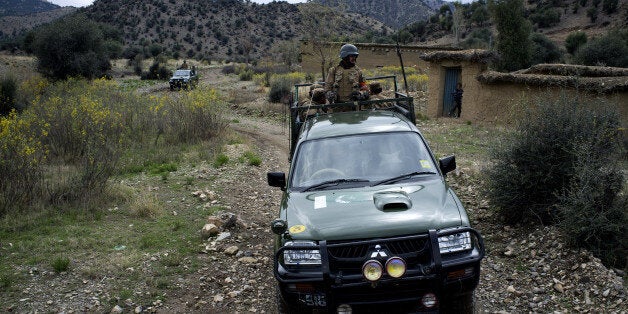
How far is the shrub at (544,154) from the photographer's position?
6.97 meters

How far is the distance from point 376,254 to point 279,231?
0.94 m

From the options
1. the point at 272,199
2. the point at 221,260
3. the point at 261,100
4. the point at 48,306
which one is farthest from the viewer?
the point at 261,100

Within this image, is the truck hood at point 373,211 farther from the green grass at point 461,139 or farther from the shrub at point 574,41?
the shrub at point 574,41

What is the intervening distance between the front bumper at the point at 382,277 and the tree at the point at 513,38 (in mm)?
28904

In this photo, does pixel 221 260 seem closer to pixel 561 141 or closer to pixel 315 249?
pixel 315 249

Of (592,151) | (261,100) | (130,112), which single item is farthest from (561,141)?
(261,100)

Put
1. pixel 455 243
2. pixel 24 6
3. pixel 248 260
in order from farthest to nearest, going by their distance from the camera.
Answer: pixel 24 6, pixel 248 260, pixel 455 243

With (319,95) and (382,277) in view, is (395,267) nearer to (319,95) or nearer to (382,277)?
(382,277)

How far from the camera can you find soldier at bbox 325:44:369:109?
29.8 feet

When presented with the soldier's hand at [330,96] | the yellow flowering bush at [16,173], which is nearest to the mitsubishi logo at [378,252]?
the soldier's hand at [330,96]

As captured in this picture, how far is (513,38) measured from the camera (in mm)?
31094

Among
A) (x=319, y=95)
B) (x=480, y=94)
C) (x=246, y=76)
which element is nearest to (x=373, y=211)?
(x=319, y=95)

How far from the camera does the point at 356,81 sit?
358 inches

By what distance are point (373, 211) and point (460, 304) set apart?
3.36ft
